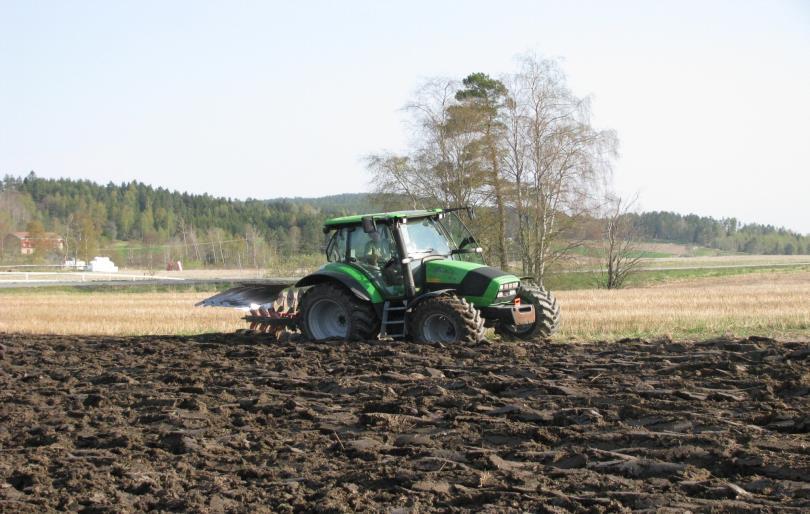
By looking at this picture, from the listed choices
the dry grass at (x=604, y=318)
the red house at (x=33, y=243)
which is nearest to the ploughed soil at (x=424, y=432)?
the dry grass at (x=604, y=318)

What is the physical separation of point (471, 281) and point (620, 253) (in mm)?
34332

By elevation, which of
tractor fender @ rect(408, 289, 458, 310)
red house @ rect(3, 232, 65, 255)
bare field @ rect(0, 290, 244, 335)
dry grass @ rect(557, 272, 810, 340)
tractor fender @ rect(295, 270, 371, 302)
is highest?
red house @ rect(3, 232, 65, 255)

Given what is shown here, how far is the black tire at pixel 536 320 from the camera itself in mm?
12844

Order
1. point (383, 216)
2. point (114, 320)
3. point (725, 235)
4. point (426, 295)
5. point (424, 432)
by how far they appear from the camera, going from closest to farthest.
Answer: point (424, 432), point (426, 295), point (383, 216), point (114, 320), point (725, 235)

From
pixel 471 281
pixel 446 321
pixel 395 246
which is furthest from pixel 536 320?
pixel 395 246

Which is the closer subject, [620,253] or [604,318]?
[604,318]

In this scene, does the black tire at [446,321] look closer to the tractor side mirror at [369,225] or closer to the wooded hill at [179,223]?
the tractor side mirror at [369,225]

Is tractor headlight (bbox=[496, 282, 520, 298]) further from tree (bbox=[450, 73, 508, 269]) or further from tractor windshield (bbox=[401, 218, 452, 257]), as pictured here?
tree (bbox=[450, 73, 508, 269])

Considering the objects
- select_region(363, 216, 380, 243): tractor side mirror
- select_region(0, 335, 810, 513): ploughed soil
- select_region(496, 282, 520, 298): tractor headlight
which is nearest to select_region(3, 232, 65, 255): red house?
select_region(363, 216, 380, 243): tractor side mirror

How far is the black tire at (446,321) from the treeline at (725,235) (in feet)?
399

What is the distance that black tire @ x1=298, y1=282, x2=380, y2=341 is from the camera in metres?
12.9

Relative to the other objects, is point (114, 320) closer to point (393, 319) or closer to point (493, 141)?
point (393, 319)

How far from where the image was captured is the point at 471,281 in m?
12.4

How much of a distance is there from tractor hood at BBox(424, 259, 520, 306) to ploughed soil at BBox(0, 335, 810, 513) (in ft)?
3.92
